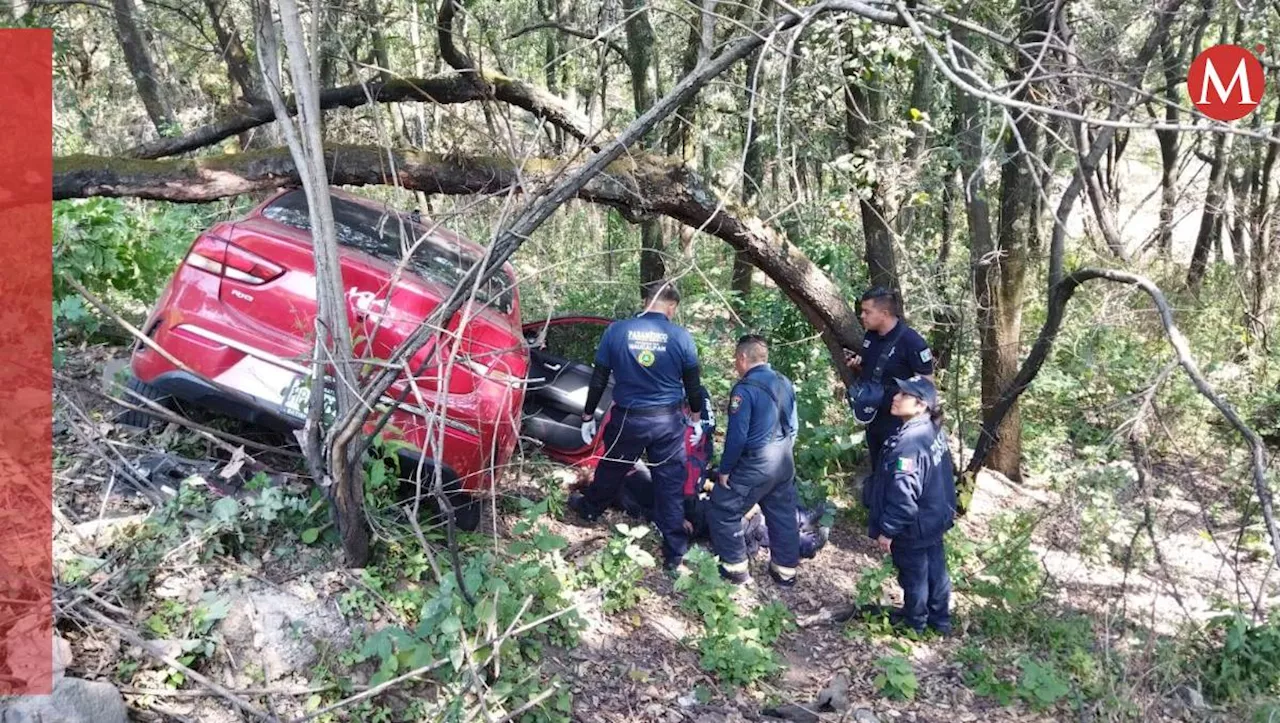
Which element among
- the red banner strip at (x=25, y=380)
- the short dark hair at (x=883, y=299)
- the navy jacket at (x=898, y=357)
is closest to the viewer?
the red banner strip at (x=25, y=380)

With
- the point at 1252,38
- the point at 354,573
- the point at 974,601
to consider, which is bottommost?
the point at 974,601

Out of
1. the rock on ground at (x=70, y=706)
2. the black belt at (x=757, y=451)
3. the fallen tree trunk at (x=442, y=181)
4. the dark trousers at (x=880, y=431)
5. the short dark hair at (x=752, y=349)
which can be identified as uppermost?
the fallen tree trunk at (x=442, y=181)

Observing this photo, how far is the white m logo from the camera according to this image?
6994mm

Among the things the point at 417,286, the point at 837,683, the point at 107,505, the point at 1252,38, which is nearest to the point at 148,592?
the point at 107,505

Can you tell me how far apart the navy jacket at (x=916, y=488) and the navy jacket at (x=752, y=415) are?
2.46 ft

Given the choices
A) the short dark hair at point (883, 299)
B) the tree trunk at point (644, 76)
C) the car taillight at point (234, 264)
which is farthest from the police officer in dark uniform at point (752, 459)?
the tree trunk at point (644, 76)

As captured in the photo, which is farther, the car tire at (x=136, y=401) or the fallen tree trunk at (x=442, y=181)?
the fallen tree trunk at (x=442, y=181)

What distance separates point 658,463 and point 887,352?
1.90 m

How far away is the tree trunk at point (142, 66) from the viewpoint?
1084cm

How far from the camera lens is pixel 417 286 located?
4625mm

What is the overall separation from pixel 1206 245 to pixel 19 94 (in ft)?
52.7

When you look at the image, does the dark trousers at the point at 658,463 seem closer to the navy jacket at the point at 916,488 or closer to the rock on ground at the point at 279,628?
the navy jacket at the point at 916,488

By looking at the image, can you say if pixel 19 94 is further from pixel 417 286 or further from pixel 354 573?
pixel 354 573

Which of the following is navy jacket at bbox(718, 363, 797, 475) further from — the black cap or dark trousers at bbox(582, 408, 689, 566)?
the black cap
